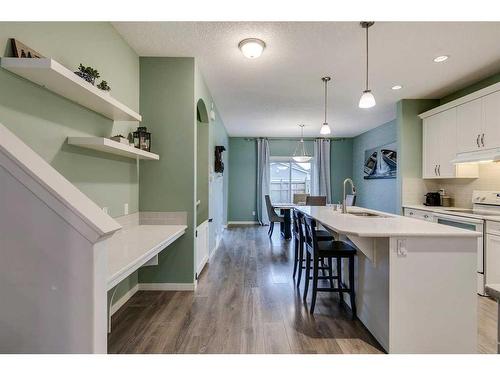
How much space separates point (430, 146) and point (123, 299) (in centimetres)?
478

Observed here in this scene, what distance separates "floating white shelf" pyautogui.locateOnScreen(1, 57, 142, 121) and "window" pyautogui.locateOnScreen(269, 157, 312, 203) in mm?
6352

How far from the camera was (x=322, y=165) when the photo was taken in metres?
8.02

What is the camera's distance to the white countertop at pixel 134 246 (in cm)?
152

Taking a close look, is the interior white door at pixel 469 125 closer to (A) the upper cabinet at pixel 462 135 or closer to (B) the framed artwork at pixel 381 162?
(A) the upper cabinet at pixel 462 135

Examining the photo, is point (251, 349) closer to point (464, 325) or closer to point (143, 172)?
point (464, 325)

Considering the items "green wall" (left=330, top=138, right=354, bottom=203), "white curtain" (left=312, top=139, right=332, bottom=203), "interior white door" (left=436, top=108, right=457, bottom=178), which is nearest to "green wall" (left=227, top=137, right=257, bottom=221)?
"white curtain" (left=312, top=139, right=332, bottom=203)

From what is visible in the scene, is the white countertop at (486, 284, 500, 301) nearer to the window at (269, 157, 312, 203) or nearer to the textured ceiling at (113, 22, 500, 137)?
the textured ceiling at (113, 22, 500, 137)

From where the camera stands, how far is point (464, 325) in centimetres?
181

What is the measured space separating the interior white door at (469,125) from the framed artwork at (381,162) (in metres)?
1.99

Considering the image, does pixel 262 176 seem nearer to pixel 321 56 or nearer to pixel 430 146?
pixel 430 146

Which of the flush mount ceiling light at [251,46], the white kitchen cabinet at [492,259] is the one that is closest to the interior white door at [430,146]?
the white kitchen cabinet at [492,259]

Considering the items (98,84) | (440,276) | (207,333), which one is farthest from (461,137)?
(98,84)

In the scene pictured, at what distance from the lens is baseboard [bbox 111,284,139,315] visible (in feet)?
8.16

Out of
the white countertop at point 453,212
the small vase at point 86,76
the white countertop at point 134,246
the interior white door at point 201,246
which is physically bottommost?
the interior white door at point 201,246
